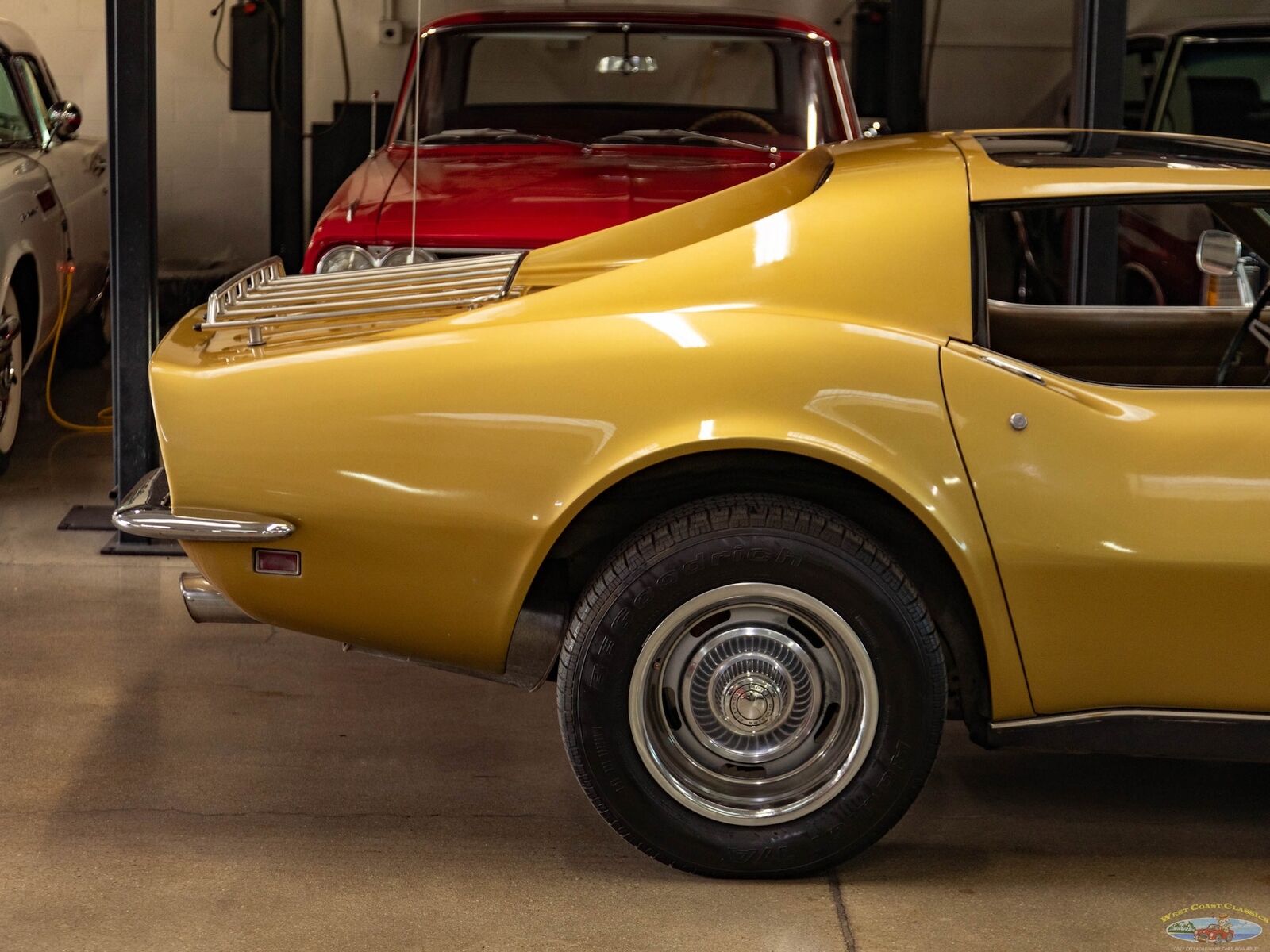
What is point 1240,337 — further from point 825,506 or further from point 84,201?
point 84,201

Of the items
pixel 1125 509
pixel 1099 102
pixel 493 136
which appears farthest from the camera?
pixel 493 136

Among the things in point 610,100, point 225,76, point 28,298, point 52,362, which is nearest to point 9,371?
point 28,298

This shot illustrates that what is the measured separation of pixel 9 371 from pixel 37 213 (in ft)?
2.47

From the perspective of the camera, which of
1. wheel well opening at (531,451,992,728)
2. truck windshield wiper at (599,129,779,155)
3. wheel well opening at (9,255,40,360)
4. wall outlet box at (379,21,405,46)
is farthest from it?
wall outlet box at (379,21,405,46)

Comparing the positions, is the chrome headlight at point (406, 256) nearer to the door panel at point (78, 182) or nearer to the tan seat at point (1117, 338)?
the tan seat at point (1117, 338)

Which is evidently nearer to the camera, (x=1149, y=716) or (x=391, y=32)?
(x=1149, y=716)

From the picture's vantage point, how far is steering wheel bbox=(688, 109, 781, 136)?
219 inches

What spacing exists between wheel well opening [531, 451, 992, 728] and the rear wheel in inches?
153

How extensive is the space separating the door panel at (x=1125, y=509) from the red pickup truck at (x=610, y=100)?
2390 mm

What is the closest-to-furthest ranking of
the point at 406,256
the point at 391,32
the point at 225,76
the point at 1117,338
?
the point at 1117,338 < the point at 406,256 < the point at 225,76 < the point at 391,32

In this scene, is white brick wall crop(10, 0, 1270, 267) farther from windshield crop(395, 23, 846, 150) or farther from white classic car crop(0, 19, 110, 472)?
windshield crop(395, 23, 846, 150)

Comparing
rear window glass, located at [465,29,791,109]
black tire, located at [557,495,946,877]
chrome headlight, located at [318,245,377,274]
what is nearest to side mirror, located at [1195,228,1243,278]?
black tire, located at [557,495,946,877]

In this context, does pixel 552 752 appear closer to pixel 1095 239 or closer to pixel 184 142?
pixel 1095 239

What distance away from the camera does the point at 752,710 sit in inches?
108
